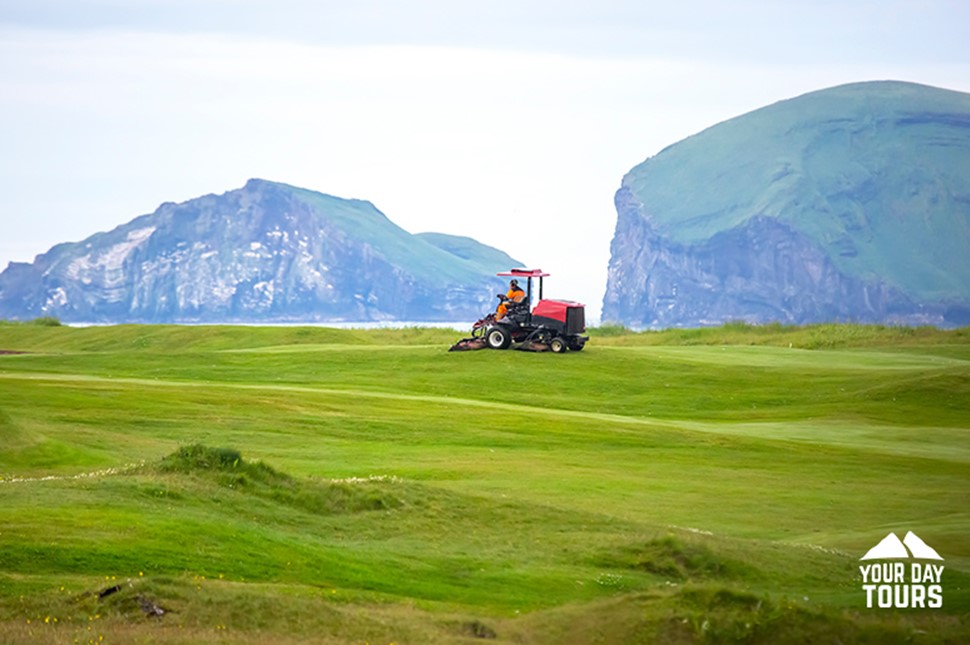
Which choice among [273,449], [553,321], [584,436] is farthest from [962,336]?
[273,449]

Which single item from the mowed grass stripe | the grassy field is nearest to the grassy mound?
the grassy field

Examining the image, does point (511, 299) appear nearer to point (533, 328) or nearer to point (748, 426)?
point (533, 328)

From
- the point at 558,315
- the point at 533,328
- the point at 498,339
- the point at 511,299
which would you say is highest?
the point at 511,299

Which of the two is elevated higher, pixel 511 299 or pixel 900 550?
pixel 511 299

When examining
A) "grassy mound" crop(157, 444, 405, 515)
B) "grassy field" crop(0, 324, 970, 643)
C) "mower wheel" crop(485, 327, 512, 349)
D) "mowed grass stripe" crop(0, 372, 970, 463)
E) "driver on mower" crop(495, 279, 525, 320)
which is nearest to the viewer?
"grassy field" crop(0, 324, 970, 643)

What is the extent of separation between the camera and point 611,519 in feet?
83.5

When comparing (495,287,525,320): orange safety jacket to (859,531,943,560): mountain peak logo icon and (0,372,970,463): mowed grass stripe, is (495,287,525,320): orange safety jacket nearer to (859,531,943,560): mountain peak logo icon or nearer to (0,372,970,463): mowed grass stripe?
(0,372,970,463): mowed grass stripe

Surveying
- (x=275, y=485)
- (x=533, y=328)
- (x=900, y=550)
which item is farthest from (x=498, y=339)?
(x=900, y=550)

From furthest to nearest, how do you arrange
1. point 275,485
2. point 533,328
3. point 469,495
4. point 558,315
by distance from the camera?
point 533,328, point 558,315, point 469,495, point 275,485

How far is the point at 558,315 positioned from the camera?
57.1 metres

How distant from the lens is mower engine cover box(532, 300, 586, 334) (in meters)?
57.0

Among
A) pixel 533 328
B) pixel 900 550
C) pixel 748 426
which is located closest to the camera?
pixel 900 550

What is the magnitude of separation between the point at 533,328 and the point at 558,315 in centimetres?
119

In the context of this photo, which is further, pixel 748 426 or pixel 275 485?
pixel 748 426
